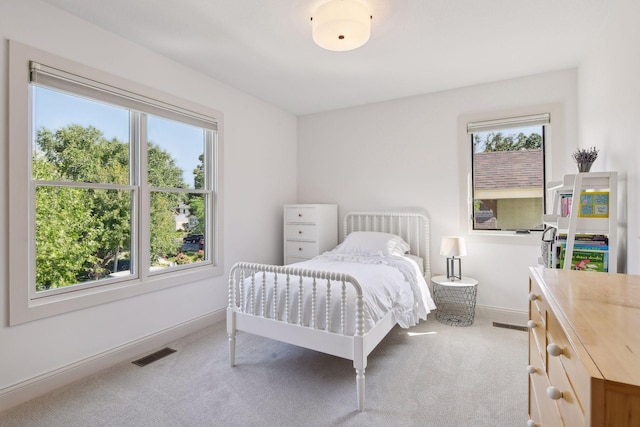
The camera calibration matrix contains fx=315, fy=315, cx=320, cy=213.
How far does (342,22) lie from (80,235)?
240 centimetres

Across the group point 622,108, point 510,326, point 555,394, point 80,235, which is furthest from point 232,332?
point 622,108

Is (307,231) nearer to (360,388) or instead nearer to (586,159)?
(360,388)

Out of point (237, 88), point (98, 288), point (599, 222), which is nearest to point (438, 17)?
point (599, 222)

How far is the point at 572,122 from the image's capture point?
3.07 meters

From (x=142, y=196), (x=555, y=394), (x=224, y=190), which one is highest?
(x=224, y=190)

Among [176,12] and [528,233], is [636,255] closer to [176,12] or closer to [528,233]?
[528,233]

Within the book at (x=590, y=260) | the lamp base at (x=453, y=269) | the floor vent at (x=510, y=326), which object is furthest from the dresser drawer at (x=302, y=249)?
the book at (x=590, y=260)

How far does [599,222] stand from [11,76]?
3.74 metres

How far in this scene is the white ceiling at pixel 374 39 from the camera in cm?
213

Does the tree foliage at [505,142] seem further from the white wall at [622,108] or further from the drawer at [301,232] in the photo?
the drawer at [301,232]

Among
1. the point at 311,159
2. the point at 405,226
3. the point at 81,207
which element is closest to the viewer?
the point at 81,207

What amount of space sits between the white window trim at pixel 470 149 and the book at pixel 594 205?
1276 mm

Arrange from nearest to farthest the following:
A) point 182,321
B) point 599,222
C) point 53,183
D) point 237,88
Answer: point 599,222, point 53,183, point 182,321, point 237,88

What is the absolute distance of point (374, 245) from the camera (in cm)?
350
